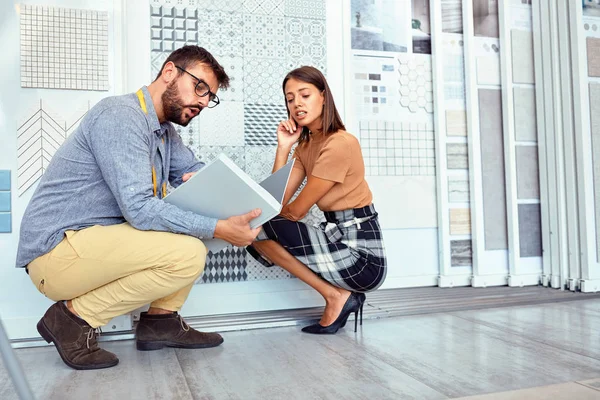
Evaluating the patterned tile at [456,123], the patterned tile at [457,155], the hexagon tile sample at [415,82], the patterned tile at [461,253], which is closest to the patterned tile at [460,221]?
the patterned tile at [461,253]

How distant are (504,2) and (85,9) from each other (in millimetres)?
2317

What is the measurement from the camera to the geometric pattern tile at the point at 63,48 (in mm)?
2072

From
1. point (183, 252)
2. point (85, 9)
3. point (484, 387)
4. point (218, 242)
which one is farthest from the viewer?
point (85, 9)

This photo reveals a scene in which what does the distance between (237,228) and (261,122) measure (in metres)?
1.03

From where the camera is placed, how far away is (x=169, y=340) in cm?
186

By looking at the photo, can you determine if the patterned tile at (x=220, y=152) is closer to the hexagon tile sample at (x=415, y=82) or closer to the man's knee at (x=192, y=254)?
the man's knee at (x=192, y=254)

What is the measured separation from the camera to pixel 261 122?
2566 millimetres

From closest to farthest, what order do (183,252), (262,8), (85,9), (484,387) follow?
(484,387)
(183,252)
(85,9)
(262,8)

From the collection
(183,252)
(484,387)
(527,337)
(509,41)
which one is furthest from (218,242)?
(509,41)

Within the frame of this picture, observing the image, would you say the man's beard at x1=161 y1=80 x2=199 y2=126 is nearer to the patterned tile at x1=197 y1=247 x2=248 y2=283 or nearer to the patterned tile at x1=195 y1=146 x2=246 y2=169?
the patterned tile at x1=195 y1=146 x2=246 y2=169

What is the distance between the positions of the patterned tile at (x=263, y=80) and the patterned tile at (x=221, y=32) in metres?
0.10

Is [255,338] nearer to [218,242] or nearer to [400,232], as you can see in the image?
[218,242]

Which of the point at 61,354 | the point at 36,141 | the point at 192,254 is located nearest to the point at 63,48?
the point at 36,141

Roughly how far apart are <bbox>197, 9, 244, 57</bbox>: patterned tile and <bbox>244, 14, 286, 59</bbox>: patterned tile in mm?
35
